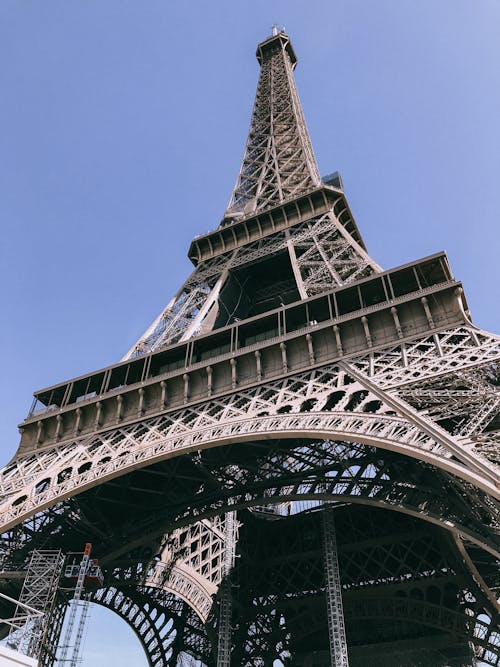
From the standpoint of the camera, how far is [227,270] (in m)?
29.3

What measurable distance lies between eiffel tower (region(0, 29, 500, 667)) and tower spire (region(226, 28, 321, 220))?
1.70 feet

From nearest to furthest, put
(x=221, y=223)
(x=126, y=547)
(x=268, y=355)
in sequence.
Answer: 1. (x=268, y=355)
2. (x=126, y=547)
3. (x=221, y=223)

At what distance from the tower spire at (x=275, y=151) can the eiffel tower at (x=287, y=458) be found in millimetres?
517

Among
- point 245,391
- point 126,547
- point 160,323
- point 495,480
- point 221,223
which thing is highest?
point 221,223

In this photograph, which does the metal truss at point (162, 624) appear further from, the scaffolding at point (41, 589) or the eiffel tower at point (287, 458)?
the scaffolding at point (41, 589)

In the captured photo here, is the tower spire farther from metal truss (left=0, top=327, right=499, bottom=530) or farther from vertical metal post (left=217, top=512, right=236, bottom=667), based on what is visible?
metal truss (left=0, top=327, right=499, bottom=530)

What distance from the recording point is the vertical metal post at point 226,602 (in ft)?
72.4

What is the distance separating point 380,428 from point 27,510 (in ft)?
32.8

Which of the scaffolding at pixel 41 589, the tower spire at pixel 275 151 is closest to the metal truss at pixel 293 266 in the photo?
the tower spire at pixel 275 151

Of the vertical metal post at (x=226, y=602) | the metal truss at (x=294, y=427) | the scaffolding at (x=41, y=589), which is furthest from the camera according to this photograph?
the vertical metal post at (x=226, y=602)

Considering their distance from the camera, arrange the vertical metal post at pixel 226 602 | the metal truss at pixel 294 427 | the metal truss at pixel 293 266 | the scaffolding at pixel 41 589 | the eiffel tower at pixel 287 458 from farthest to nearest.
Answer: the metal truss at pixel 293 266 → the vertical metal post at pixel 226 602 → the scaffolding at pixel 41 589 → the eiffel tower at pixel 287 458 → the metal truss at pixel 294 427

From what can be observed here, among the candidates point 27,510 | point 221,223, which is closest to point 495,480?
point 27,510

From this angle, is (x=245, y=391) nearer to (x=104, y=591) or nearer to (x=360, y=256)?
(x=360, y=256)

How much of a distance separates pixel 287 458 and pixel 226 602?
281 inches
